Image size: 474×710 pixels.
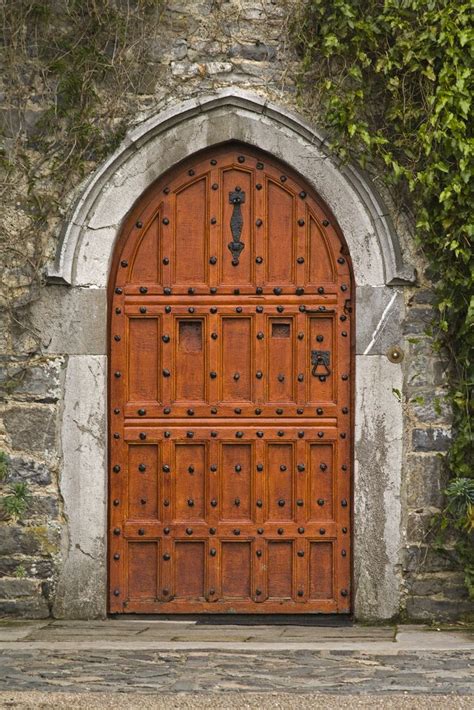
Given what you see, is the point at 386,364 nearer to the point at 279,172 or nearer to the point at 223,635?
the point at 279,172

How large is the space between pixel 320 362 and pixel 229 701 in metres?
2.31

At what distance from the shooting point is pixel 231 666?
5.28 metres

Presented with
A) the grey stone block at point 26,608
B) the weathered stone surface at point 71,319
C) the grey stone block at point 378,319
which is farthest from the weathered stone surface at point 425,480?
the grey stone block at point 26,608

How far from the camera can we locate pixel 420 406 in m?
6.41

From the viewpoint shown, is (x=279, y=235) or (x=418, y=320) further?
(x=279, y=235)

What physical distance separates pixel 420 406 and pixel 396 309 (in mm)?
540

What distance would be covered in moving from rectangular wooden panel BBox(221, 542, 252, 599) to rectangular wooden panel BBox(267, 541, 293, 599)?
12cm

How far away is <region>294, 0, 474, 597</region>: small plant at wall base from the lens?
616cm

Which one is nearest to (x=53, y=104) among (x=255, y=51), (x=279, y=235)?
(x=255, y=51)

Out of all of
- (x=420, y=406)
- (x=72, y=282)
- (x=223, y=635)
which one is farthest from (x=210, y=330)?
(x=223, y=635)

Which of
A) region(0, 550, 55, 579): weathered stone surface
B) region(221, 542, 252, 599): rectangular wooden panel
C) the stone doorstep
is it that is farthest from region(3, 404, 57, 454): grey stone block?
region(221, 542, 252, 599): rectangular wooden panel

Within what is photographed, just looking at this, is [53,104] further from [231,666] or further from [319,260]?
[231,666]

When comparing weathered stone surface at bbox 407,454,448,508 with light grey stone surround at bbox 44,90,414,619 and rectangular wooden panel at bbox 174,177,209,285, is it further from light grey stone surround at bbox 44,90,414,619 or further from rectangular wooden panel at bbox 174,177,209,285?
rectangular wooden panel at bbox 174,177,209,285

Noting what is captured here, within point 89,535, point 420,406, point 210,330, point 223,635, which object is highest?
point 210,330
